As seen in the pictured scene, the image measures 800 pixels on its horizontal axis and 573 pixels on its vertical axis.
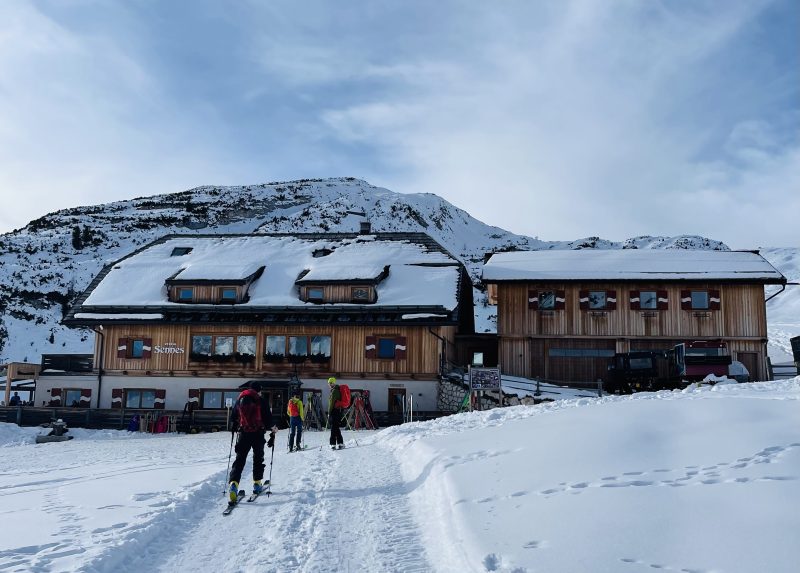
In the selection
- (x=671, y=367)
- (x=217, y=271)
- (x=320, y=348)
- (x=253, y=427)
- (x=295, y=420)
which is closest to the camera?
(x=253, y=427)

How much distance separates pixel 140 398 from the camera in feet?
105

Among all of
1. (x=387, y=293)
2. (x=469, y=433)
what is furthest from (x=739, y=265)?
(x=469, y=433)

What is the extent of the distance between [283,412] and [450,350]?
350 inches

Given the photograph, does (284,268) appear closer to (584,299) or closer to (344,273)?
(344,273)

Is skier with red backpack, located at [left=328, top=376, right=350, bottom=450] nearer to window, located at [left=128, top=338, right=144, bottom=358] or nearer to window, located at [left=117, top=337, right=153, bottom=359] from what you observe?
window, located at [left=117, top=337, right=153, bottom=359]

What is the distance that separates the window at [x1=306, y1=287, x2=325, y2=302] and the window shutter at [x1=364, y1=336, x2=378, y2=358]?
3286mm

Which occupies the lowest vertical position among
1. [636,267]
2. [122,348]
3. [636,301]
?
[122,348]

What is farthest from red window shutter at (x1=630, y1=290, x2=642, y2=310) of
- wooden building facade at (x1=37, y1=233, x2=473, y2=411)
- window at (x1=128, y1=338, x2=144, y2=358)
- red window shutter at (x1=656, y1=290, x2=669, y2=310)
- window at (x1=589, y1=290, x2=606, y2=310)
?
window at (x1=128, y1=338, x2=144, y2=358)

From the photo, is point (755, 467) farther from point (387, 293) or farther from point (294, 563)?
point (387, 293)

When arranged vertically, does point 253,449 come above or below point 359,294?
below

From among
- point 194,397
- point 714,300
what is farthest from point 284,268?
point 714,300

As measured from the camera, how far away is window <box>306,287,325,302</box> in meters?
32.4

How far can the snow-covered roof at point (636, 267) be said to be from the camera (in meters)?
31.7

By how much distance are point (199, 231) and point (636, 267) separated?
234 ft
